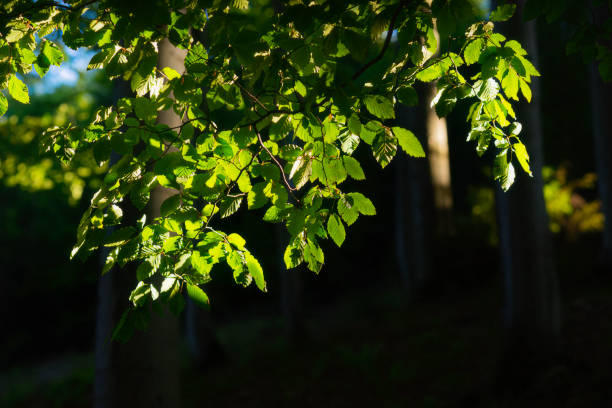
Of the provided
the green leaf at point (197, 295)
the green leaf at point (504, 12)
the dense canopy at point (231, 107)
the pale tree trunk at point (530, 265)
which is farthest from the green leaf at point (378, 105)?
the pale tree trunk at point (530, 265)

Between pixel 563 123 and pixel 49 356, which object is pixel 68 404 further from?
pixel 563 123

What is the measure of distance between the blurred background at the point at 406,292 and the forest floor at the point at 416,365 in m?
0.03

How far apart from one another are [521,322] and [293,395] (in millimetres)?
2983

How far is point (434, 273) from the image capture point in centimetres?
905

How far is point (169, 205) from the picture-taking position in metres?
1.58

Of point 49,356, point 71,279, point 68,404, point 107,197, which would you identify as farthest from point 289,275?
point 49,356

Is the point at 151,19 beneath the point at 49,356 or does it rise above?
above

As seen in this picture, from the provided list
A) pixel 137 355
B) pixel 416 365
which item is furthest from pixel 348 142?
pixel 416 365

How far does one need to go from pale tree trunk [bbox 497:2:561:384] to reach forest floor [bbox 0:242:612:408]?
0.19m

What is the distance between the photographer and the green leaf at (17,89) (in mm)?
1740

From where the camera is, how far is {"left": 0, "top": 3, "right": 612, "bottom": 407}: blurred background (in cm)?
461

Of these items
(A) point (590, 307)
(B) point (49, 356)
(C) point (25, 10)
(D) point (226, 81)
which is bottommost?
(B) point (49, 356)

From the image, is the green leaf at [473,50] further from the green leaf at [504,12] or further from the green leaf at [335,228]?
the green leaf at [335,228]

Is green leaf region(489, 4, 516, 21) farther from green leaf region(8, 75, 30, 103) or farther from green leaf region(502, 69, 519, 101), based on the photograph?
green leaf region(8, 75, 30, 103)
